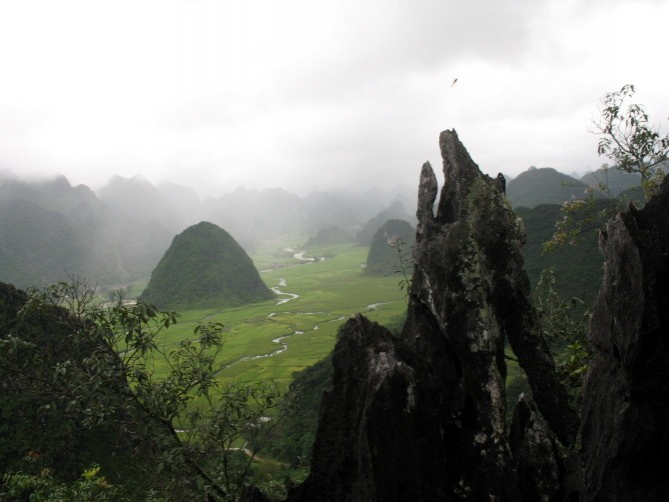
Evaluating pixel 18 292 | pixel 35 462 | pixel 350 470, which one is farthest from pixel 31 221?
pixel 350 470

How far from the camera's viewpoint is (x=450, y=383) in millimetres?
5344

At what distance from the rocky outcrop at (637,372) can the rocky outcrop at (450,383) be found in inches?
30.3

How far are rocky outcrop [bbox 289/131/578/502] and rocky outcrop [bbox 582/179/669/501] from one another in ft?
2.53

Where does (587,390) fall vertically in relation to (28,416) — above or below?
above

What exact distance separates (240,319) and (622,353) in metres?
69.9

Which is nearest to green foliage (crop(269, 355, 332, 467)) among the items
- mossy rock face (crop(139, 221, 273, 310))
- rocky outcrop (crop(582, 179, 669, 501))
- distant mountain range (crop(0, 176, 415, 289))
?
rocky outcrop (crop(582, 179, 669, 501))

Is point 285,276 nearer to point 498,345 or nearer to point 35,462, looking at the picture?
point 35,462

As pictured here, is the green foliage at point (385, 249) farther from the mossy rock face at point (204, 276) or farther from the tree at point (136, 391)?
the tree at point (136, 391)

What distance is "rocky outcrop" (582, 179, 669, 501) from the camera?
15.1 feet

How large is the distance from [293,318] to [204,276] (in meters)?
37.2

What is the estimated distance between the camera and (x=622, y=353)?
4973mm

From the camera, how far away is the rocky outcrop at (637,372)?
15.1 feet

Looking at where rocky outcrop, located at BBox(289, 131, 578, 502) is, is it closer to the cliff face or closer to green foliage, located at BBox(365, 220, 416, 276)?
the cliff face

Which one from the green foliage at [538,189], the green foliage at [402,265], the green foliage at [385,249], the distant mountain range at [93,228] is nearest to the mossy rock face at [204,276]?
the distant mountain range at [93,228]
